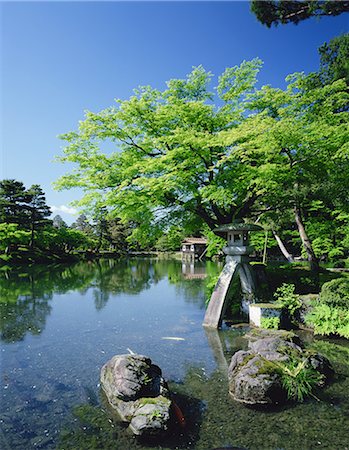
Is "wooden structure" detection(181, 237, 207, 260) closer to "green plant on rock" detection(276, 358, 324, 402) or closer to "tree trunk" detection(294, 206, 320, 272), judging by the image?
"tree trunk" detection(294, 206, 320, 272)

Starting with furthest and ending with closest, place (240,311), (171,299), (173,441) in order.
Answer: (171,299) < (240,311) < (173,441)

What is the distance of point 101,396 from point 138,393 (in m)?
1.17

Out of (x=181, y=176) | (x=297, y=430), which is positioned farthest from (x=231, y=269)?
(x=297, y=430)

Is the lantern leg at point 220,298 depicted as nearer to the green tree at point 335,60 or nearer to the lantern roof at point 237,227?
the lantern roof at point 237,227

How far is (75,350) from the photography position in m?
9.75

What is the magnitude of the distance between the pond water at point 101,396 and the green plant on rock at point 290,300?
1.48 m

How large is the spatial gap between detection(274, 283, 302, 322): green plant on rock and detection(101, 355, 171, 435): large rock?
22.3 ft

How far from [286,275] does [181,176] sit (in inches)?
261

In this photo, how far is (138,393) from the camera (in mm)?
6023

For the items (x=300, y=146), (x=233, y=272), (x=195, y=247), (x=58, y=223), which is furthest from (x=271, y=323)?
(x=58, y=223)

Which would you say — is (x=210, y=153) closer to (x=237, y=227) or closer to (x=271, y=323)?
(x=237, y=227)

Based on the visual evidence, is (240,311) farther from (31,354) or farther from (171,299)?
(31,354)

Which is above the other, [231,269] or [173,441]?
[231,269]

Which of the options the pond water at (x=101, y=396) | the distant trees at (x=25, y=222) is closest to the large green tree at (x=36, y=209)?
the distant trees at (x=25, y=222)
